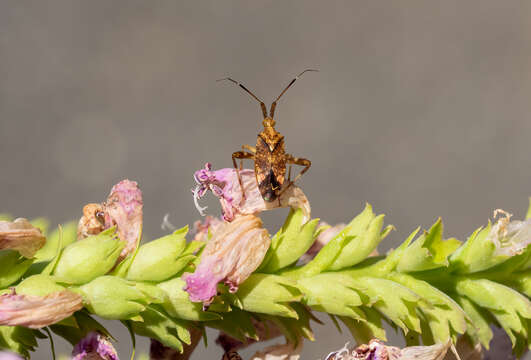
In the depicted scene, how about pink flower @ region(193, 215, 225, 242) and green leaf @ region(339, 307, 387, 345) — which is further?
pink flower @ region(193, 215, 225, 242)

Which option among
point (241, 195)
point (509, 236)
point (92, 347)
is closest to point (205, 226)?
point (241, 195)

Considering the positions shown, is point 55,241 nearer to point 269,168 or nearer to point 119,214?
point 119,214

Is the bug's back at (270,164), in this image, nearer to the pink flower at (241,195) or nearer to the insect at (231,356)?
the pink flower at (241,195)

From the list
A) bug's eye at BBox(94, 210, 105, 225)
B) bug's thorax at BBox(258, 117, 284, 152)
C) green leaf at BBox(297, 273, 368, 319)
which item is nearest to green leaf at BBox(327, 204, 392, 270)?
green leaf at BBox(297, 273, 368, 319)

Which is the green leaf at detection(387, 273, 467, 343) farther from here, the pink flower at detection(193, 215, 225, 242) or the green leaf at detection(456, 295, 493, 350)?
the pink flower at detection(193, 215, 225, 242)

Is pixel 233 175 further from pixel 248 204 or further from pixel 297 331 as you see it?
pixel 297 331

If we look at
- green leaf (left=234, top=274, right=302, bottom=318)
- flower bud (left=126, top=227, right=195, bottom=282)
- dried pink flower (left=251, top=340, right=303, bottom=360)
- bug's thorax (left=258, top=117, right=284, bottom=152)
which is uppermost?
bug's thorax (left=258, top=117, right=284, bottom=152)
